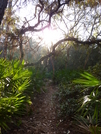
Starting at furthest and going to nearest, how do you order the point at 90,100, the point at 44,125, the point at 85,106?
the point at 44,125 < the point at 85,106 < the point at 90,100

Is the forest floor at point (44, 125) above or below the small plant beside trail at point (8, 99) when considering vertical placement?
below

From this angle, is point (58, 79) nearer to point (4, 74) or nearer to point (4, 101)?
point (4, 74)

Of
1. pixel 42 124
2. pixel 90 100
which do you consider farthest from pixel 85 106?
→ pixel 42 124

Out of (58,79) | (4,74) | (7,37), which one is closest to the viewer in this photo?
(4,74)

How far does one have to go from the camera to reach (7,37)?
8.02m

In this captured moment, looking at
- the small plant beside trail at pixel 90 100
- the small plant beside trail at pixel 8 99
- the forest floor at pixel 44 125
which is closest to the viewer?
the small plant beside trail at pixel 90 100

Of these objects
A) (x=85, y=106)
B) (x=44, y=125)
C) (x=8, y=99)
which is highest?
(x=8, y=99)

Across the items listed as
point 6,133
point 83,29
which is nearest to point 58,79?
point 83,29

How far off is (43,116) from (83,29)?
373 inches

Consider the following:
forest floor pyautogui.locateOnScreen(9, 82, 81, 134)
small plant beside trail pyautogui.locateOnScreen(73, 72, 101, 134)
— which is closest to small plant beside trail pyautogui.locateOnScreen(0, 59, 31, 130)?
forest floor pyautogui.locateOnScreen(9, 82, 81, 134)

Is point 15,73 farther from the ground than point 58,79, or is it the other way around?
point 15,73

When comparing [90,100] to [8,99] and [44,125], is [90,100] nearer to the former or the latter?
[8,99]

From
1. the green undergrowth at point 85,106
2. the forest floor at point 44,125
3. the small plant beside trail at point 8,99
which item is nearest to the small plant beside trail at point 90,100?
the green undergrowth at point 85,106

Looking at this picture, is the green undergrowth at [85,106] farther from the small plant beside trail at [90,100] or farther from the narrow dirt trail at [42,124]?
the narrow dirt trail at [42,124]
